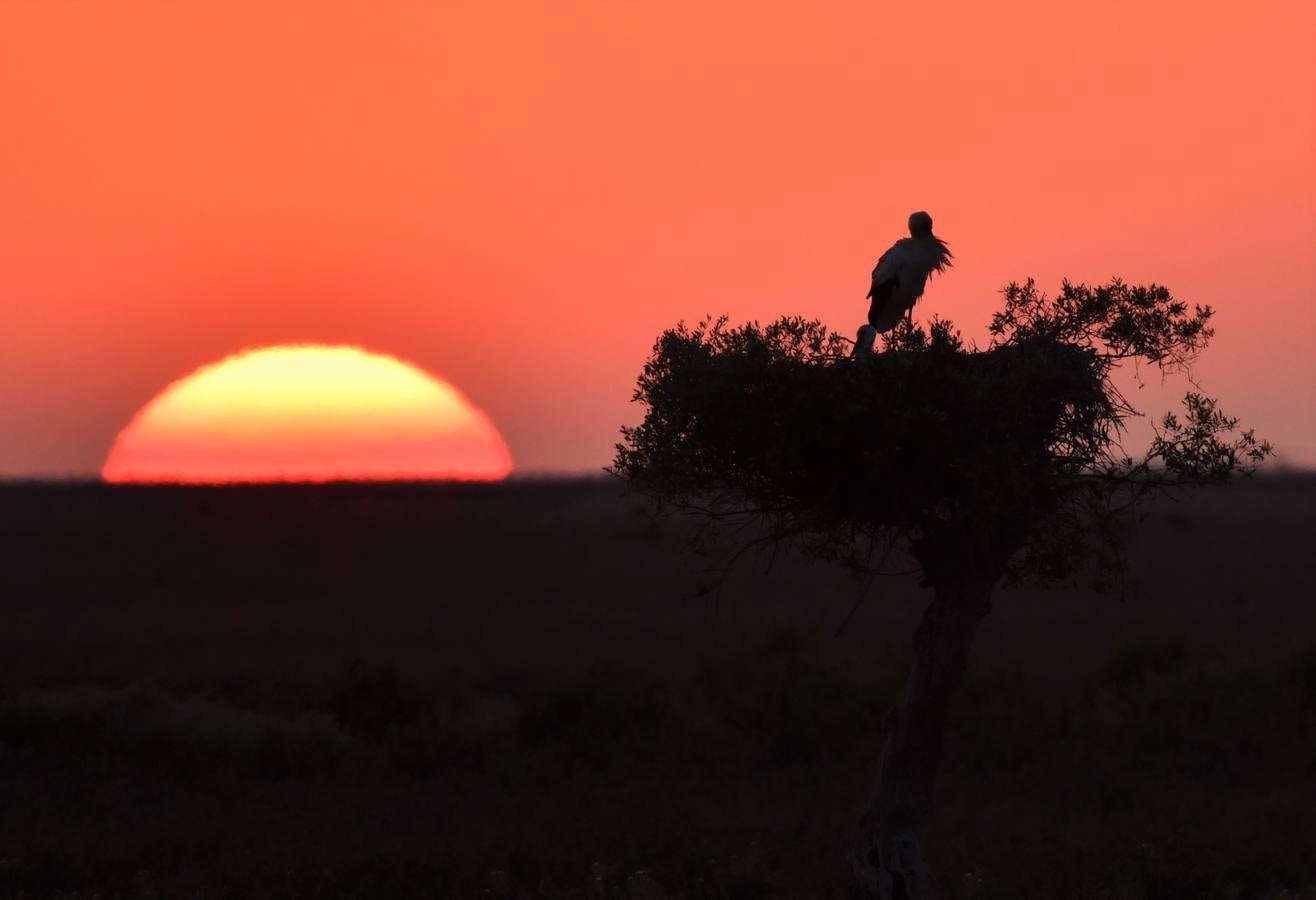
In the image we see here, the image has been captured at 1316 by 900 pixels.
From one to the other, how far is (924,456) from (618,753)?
1529 cm

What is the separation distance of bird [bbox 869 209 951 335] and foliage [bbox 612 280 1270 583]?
2402 millimetres

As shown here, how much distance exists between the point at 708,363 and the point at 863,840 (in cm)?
417

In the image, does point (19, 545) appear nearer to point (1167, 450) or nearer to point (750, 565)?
point (750, 565)

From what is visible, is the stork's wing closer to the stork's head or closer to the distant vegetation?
the stork's head

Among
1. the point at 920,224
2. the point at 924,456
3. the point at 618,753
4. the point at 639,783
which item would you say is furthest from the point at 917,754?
the point at 618,753

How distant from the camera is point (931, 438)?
11852mm

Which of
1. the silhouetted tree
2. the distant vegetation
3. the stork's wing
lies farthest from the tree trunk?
the stork's wing

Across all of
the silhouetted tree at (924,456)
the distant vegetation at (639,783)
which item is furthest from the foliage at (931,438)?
the distant vegetation at (639,783)

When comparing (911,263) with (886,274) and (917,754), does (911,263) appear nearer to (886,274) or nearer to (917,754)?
(886,274)

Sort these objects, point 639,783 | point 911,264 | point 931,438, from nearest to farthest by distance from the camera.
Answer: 1. point 931,438
2. point 911,264
3. point 639,783

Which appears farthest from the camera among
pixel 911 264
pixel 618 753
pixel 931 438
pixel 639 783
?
pixel 618 753

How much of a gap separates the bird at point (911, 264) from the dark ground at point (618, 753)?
3.27 meters

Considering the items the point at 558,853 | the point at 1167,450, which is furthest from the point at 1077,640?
the point at 1167,450

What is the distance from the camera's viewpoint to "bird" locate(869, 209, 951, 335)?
15.4 meters
